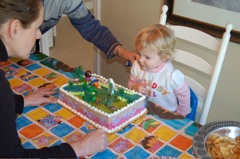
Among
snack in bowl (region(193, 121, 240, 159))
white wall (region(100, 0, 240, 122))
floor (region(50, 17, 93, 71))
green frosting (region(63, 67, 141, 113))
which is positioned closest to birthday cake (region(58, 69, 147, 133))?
green frosting (region(63, 67, 141, 113))

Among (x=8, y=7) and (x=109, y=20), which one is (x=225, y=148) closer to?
(x=8, y=7)

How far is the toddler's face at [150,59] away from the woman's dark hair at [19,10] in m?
0.62

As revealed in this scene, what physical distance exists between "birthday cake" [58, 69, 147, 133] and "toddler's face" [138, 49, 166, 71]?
226mm

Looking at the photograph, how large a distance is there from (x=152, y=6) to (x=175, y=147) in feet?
4.12

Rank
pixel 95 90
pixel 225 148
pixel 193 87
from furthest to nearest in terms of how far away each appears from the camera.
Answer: pixel 193 87 < pixel 95 90 < pixel 225 148

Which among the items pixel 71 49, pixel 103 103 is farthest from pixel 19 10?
pixel 71 49

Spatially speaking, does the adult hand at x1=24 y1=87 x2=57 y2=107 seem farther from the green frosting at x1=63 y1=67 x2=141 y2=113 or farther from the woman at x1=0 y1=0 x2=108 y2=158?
the woman at x1=0 y1=0 x2=108 y2=158

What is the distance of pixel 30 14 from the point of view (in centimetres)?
90

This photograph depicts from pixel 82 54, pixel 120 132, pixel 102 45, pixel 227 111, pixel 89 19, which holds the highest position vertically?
pixel 89 19

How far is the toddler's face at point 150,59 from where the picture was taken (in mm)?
1398

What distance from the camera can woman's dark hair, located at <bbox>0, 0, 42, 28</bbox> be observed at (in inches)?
33.4

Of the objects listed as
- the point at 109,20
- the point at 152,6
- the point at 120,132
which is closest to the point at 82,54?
the point at 109,20

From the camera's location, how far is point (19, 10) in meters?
0.86

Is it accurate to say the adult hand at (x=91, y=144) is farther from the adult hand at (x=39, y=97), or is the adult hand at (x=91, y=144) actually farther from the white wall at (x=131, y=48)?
the white wall at (x=131, y=48)
